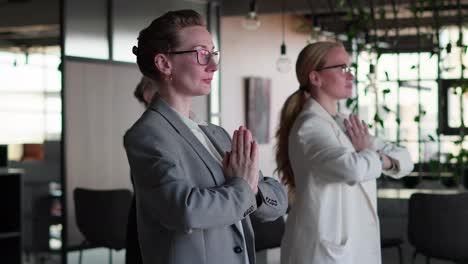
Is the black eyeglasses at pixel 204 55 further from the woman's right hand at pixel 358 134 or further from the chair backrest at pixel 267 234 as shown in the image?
the chair backrest at pixel 267 234

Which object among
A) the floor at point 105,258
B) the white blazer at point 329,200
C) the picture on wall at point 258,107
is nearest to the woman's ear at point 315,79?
the white blazer at point 329,200

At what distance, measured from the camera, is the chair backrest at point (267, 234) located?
4791 mm

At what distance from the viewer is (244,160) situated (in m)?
1.95

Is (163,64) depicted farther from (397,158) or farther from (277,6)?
(277,6)

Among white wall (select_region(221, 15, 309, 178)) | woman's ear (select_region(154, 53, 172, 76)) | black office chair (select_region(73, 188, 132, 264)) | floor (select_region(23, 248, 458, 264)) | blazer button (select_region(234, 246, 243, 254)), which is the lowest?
floor (select_region(23, 248, 458, 264))

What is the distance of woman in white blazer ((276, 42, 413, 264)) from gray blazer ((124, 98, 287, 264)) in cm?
95

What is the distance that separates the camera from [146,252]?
1.95m

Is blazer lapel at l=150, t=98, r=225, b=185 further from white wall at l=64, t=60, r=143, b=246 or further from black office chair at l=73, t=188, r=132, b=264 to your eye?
white wall at l=64, t=60, r=143, b=246

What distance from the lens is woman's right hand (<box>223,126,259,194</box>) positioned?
6.36ft

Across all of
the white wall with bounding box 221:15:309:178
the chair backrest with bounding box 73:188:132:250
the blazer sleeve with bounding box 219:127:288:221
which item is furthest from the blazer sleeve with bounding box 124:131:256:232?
the white wall with bounding box 221:15:309:178

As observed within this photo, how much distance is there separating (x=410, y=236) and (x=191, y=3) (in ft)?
16.5

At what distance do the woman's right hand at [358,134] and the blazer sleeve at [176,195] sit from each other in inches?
50.7

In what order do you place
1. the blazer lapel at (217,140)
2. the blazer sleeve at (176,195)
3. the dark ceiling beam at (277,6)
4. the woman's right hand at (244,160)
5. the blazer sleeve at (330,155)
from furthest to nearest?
1. the dark ceiling beam at (277,6)
2. the blazer sleeve at (330,155)
3. the blazer lapel at (217,140)
4. the woman's right hand at (244,160)
5. the blazer sleeve at (176,195)

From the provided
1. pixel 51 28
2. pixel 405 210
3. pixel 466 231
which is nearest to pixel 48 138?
pixel 51 28
